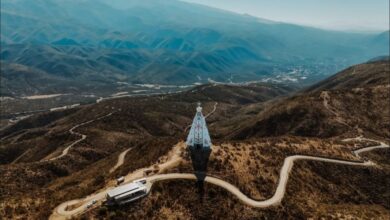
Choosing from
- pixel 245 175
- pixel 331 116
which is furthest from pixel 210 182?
pixel 331 116

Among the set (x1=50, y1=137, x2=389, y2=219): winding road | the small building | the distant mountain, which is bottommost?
the distant mountain

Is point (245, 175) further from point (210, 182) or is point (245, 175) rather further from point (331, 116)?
point (331, 116)

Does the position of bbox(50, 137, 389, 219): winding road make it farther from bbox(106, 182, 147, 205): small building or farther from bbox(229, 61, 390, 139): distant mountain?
bbox(229, 61, 390, 139): distant mountain

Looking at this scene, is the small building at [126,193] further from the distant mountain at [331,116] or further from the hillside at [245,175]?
the distant mountain at [331,116]

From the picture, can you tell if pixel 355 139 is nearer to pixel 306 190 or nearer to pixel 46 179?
pixel 306 190

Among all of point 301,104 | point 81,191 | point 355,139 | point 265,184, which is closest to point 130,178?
point 81,191

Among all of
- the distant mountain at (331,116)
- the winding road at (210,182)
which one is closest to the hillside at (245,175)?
the distant mountain at (331,116)

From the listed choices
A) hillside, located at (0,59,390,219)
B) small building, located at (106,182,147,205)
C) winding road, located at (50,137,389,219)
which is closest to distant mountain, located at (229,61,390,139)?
hillside, located at (0,59,390,219)

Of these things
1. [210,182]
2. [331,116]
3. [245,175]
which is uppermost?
[210,182]
